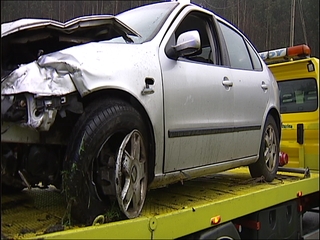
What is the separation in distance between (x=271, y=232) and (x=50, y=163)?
255 cm

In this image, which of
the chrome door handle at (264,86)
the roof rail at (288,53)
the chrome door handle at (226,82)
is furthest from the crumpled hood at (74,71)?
the roof rail at (288,53)

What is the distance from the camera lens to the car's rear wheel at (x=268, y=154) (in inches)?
158

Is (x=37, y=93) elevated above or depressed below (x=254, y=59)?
below

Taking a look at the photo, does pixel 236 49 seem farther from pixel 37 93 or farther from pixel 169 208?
pixel 37 93

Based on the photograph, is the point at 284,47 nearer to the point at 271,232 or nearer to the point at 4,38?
the point at 271,232

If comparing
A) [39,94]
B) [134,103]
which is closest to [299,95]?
[134,103]

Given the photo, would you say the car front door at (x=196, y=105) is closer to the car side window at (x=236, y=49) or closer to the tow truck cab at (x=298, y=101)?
the car side window at (x=236, y=49)

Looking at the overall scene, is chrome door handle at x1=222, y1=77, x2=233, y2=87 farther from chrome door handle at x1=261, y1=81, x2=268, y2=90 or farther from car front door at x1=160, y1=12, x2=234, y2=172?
chrome door handle at x1=261, y1=81, x2=268, y2=90

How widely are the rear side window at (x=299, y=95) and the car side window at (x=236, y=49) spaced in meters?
1.71

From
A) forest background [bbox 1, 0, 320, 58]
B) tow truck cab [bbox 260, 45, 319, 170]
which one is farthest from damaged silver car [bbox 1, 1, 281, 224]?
tow truck cab [bbox 260, 45, 319, 170]

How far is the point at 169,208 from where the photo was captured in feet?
9.07

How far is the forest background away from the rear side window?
1.74 ft

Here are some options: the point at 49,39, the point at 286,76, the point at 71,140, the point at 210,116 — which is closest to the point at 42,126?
the point at 71,140

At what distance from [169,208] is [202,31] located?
1.62m
